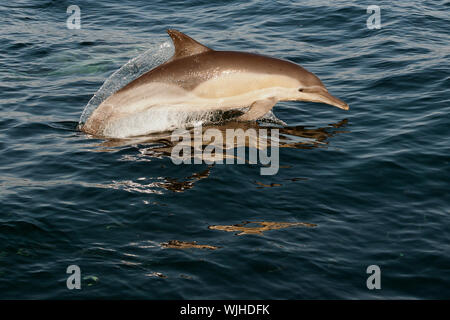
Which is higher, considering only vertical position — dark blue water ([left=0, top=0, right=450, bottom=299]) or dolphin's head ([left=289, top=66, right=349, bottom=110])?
dolphin's head ([left=289, top=66, right=349, bottom=110])

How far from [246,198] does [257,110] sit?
3.42 m

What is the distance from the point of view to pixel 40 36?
21094 millimetres

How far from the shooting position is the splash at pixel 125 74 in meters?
13.5

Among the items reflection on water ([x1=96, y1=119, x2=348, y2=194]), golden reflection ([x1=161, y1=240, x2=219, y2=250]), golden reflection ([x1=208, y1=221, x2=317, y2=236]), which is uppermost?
reflection on water ([x1=96, y1=119, x2=348, y2=194])

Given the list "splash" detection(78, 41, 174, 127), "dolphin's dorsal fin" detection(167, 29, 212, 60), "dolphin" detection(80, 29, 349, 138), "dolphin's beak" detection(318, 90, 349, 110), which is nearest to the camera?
"dolphin's dorsal fin" detection(167, 29, 212, 60)

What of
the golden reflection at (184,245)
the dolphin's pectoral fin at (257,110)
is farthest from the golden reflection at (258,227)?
the dolphin's pectoral fin at (257,110)

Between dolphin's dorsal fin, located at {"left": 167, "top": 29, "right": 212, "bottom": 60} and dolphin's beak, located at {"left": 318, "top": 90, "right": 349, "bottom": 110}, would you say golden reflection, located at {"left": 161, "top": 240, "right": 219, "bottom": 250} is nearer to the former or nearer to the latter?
dolphin's dorsal fin, located at {"left": 167, "top": 29, "right": 212, "bottom": 60}

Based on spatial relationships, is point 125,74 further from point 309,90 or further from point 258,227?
point 258,227

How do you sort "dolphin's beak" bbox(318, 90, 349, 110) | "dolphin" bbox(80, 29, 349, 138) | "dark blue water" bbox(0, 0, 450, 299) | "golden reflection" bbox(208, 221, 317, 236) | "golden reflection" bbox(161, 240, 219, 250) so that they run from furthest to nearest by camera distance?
"dolphin's beak" bbox(318, 90, 349, 110), "dolphin" bbox(80, 29, 349, 138), "golden reflection" bbox(208, 221, 317, 236), "golden reflection" bbox(161, 240, 219, 250), "dark blue water" bbox(0, 0, 450, 299)

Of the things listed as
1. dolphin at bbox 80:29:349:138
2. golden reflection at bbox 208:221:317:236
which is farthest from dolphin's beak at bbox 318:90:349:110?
golden reflection at bbox 208:221:317:236

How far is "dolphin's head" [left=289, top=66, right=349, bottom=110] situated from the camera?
42.6 feet

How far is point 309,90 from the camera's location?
1312cm

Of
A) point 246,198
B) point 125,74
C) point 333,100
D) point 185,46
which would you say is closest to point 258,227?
point 246,198

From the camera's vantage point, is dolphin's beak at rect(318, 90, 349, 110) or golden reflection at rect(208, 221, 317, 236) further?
dolphin's beak at rect(318, 90, 349, 110)
